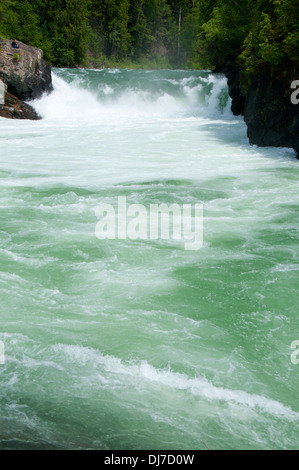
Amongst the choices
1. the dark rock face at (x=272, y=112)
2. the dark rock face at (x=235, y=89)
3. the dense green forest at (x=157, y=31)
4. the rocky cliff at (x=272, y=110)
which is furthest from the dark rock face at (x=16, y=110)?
the dark rock face at (x=272, y=112)

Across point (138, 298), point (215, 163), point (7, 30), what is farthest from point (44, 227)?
point (7, 30)

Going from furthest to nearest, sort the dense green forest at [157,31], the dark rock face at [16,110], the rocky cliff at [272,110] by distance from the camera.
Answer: the dark rock face at [16,110] → the dense green forest at [157,31] → the rocky cliff at [272,110]

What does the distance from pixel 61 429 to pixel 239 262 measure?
3.69 meters

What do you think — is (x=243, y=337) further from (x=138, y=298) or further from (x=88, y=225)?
(x=88, y=225)

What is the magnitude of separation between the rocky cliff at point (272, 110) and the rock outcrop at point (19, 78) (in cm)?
1210

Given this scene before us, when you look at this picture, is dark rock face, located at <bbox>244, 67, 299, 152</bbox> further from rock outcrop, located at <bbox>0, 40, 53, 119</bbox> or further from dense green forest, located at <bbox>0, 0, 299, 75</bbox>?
rock outcrop, located at <bbox>0, 40, 53, 119</bbox>

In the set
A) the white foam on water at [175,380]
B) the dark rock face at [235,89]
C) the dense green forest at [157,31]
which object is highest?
the dense green forest at [157,31]

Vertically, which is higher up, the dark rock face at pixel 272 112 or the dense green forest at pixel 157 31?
the dense green forest at pixel 157 31

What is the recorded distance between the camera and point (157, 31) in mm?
56406

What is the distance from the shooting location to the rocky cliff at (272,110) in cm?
1381

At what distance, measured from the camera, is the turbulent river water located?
11.3 ft

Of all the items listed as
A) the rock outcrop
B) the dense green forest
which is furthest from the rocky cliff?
the rock outcrop

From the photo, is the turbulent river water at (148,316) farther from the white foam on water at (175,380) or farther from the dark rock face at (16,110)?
the dark rock face at (16,110)

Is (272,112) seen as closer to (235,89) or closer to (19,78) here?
(235,89)
